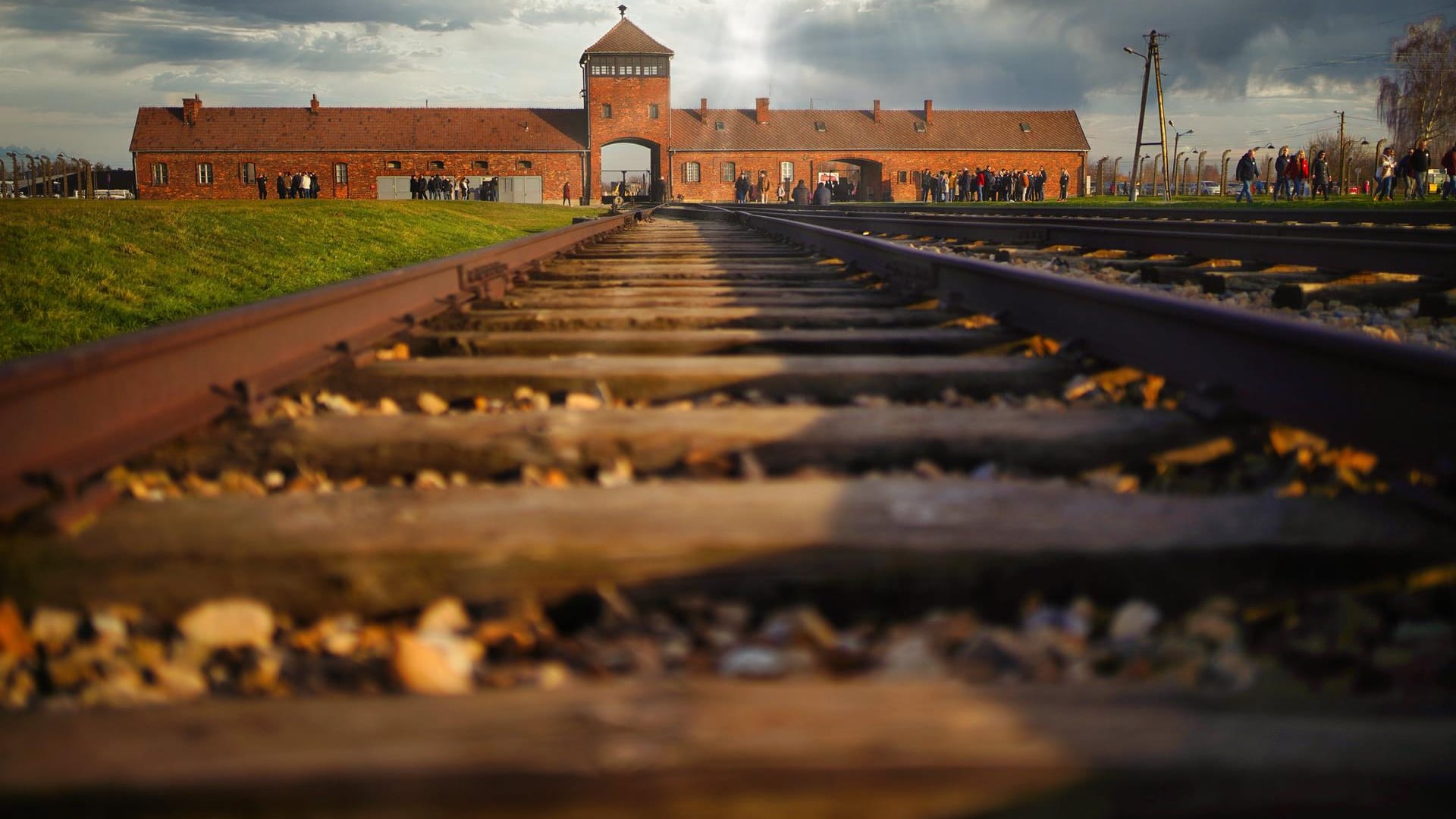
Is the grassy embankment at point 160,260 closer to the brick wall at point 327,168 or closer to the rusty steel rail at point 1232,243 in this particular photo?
the rusty steel rail at point 1232,243

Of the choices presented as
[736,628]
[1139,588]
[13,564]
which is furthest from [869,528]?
[13,564]

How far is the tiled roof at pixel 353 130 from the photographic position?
60.5m

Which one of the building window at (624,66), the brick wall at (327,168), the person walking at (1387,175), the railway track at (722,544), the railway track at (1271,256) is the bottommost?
the railway track at (722,544)

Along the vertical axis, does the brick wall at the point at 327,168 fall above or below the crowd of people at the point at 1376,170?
above

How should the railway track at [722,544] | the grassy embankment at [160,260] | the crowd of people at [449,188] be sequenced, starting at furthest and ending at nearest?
the crowd of people at [449,188] < the grassy embankment at [160,260] < the railway track at [722,544]

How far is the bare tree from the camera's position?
5697 cm

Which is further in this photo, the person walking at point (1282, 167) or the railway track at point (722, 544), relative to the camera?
the person walking at point (1282, 167)

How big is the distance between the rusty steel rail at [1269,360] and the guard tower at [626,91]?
6053 centimetres

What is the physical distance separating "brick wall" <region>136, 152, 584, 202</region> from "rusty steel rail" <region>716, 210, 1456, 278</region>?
171 feet

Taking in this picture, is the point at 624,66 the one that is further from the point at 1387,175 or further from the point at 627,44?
the point at 1387,175

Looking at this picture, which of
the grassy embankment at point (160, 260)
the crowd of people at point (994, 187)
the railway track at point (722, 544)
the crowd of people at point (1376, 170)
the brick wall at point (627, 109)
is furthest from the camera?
the brick wall at point (627, 109)

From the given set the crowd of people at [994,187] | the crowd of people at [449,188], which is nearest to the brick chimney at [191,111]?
the crowd of people at [449,188]

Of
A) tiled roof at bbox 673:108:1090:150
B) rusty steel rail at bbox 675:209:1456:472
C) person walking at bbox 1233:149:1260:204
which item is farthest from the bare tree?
rusty steel rail at bbox 675:209:1456:472

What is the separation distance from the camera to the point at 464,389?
2615 mm
